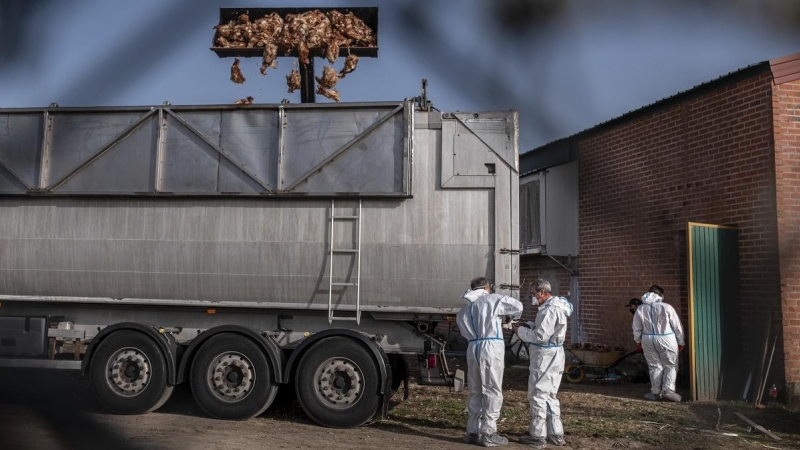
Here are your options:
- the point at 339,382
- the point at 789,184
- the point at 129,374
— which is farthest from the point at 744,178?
the point at 129,374

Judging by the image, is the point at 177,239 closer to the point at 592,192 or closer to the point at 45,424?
the point at 45,424

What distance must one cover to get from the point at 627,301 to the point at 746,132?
150 inches

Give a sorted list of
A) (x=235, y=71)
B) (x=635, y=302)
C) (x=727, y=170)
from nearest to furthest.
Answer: (x=235, y=71), (x=727, y=170), (x=635, y=302)

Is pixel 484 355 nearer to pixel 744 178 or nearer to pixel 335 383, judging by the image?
pixel 335 383

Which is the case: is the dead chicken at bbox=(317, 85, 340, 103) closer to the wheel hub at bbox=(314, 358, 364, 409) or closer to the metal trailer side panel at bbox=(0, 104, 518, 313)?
the metal trailer side panel at bbox=(0, 104, 518, 313)

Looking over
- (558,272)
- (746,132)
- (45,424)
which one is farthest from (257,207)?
(558,272)

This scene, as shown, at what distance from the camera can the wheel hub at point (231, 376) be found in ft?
27.4

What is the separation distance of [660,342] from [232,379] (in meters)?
6.20

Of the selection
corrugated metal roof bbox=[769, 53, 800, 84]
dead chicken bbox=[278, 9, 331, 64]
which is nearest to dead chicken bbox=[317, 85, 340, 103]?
dead chicken bbox=[278, 9, 331, 64]

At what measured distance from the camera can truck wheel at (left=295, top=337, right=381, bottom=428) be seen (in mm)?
8148

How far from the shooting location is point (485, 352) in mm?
7492

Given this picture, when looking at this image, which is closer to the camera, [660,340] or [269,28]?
[269,28]

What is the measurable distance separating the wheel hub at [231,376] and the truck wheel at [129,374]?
58 centimetres

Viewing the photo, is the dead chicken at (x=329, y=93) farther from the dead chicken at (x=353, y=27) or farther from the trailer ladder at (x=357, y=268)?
the dead chicken at (x=353, y=27)
